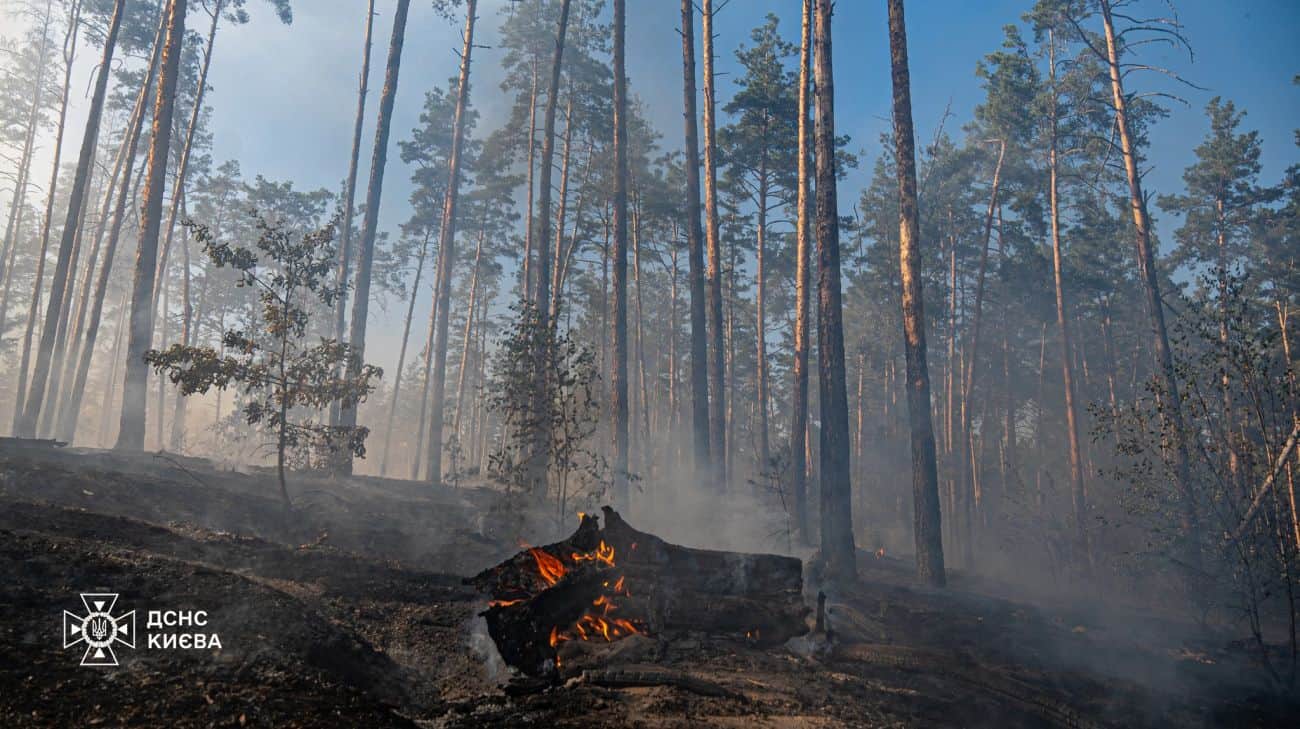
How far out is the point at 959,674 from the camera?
739 centimetres

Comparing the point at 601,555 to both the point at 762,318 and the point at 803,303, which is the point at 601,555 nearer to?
the point at 803,303

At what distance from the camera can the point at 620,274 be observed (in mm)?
19891

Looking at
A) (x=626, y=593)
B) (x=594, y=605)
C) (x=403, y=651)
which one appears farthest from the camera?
(x=626, y=593)

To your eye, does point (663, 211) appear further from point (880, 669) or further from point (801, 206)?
point (880, 669)

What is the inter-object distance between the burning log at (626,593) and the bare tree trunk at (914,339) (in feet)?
19.4

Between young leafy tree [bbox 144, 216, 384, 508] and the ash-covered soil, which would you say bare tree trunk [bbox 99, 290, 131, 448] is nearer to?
the ash-covered soil

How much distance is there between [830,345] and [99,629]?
12.3 m

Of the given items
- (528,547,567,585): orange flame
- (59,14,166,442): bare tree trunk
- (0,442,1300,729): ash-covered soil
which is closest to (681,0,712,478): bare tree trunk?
(0,442,1300,729): ash-covered soil

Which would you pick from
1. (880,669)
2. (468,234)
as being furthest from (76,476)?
(468,234)

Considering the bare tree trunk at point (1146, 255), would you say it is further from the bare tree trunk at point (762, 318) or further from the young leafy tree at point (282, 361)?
the young leafy tree at point (282, 361)

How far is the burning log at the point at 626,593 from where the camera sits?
623cm

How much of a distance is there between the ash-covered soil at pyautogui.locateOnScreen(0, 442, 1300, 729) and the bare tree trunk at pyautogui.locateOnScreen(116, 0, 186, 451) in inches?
98.1

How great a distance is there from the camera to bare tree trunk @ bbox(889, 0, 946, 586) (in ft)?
42.1

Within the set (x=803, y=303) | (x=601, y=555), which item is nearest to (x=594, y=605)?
(x=601, y=555)
